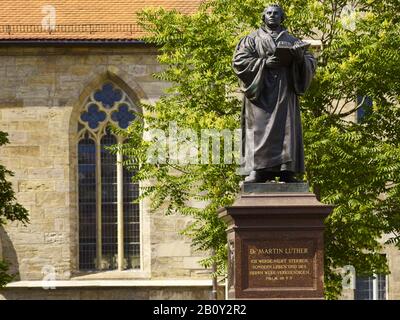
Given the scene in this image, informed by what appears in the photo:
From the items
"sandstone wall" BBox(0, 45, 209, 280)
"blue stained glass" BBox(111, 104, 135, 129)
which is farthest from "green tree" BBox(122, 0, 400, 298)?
"blue stained glass" BBox(111, 104, 135, 129)

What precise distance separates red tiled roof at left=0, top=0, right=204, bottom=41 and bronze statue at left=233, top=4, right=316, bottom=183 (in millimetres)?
18917

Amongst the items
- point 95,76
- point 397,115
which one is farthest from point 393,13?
point 95,76

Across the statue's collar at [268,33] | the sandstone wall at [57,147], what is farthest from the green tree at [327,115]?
the sandstone wall at [57,147]

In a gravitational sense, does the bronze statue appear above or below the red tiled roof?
below

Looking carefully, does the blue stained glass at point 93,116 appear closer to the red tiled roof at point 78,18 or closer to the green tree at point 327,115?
the red tiled roof at point 78,18

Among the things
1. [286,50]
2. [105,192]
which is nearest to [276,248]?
[286,50]

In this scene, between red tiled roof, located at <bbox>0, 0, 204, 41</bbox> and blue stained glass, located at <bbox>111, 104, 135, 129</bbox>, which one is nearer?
red tiled roof, located at <bbox>0, 0, 204, 41</bbox>

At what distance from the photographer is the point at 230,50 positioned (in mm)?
26859

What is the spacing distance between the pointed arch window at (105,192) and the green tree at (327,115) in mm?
8791

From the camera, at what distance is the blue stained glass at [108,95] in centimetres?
3716

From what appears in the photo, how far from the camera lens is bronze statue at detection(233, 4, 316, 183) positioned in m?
17.9

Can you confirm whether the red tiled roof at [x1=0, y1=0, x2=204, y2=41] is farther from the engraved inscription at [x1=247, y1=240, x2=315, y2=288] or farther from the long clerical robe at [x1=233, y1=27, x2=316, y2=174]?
the engraved inscription at [x1=247, y1=240, x2=315, y2=288]

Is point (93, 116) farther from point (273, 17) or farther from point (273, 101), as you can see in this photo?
point (273, 101)
